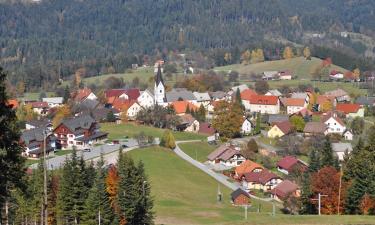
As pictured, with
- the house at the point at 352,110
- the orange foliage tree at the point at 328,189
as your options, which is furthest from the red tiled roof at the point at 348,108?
the orange foliage tree at the point at 328,189

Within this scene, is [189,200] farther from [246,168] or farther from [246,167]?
[246,167]

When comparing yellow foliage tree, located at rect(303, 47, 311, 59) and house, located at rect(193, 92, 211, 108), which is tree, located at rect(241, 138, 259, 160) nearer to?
house, located at rect(193, 92, 211, 108)

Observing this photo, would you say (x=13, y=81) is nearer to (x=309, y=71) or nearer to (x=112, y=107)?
(x=112, y=107)

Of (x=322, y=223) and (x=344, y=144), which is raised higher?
(x=322, y=223)

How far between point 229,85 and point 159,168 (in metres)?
61.4

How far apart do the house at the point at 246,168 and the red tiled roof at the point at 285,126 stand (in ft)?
55.2

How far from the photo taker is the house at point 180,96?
90.1m

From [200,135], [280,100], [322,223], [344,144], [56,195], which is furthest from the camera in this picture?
[280,100]

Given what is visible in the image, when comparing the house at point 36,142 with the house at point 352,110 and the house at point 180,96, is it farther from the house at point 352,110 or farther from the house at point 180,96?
the house at point 352,110

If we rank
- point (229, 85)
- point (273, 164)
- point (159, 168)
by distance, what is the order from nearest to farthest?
point (159, 168)
point (273, 164)
point (229, 85)

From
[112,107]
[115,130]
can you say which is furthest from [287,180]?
[112,107]

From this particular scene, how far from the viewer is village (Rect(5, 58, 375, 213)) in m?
51.5

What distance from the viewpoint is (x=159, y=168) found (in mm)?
51375

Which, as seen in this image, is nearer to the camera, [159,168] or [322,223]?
[322,223]
